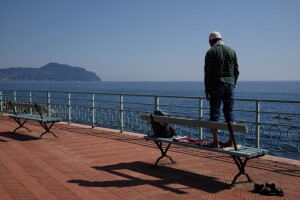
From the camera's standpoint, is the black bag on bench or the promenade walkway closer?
the promenade walkway

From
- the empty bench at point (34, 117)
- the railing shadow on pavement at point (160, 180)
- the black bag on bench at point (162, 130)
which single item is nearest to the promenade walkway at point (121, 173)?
the railing shadow on pavement at point (160, 180)

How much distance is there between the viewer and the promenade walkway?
4867mm

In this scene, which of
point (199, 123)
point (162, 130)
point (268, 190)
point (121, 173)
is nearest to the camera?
point (268, 190)

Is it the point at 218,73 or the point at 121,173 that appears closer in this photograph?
the point at 218,73

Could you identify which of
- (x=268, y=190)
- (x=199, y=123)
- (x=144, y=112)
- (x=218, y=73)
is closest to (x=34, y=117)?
(x=144, y=112)

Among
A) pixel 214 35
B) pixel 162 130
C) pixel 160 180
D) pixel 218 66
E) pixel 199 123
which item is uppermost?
pixel 214 35

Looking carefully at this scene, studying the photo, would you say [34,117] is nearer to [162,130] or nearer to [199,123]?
[162,130]

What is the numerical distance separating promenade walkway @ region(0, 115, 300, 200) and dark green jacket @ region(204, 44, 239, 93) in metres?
1.46

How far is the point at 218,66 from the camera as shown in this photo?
18.3ft

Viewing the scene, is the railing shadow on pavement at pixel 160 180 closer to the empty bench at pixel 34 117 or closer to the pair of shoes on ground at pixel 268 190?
the pair of shoes on ground at pixel 268 190

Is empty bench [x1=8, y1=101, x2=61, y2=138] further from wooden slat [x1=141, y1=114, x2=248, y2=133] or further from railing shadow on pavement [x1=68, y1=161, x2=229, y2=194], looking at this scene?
wooden slat [x1=141, y1=114, x2=248, y2=133]

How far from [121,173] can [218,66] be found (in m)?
2.23

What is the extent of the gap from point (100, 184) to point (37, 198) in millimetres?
935

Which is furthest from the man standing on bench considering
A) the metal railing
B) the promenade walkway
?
the metal railing
